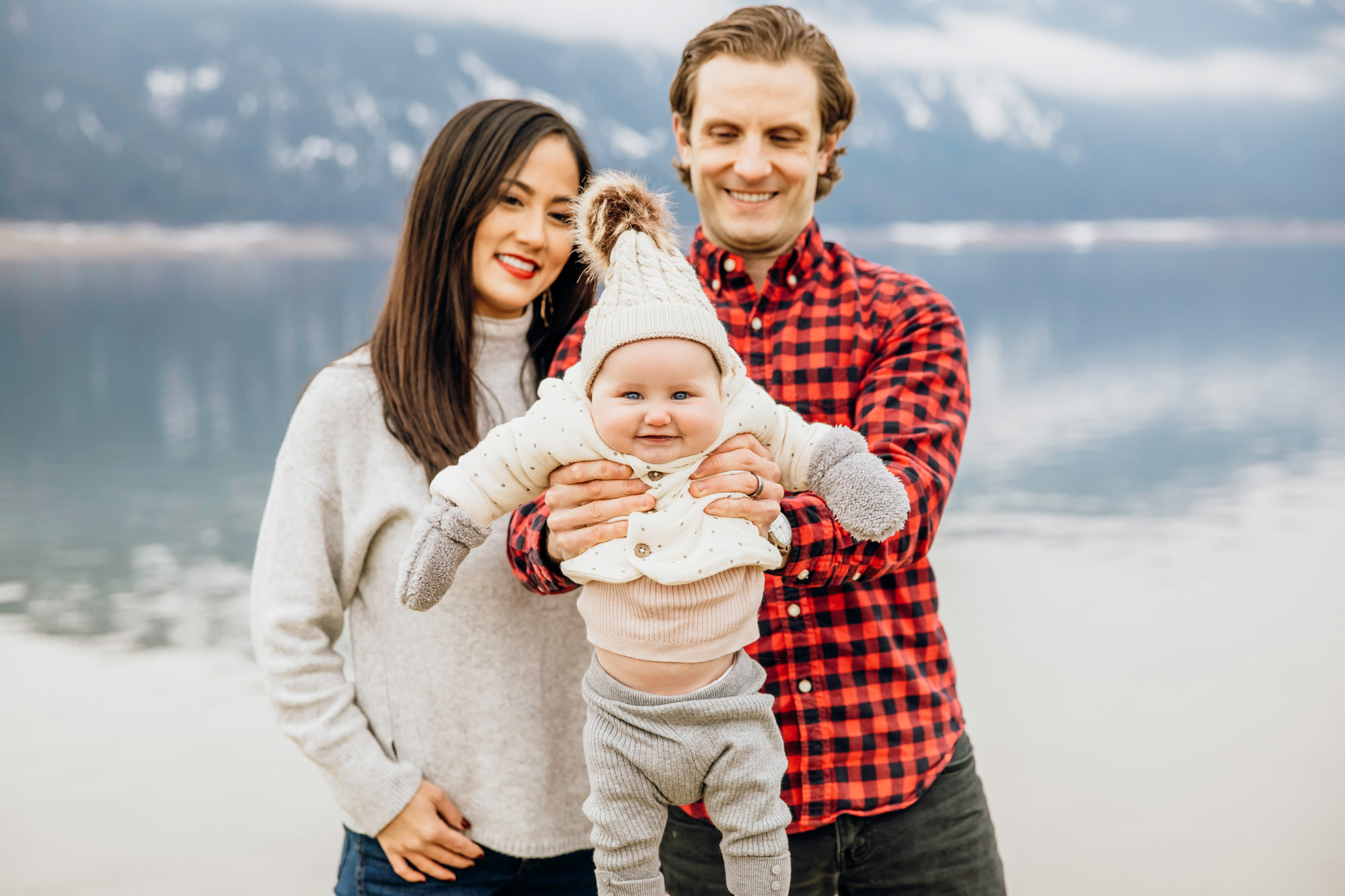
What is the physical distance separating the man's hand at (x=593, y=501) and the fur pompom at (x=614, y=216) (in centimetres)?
41

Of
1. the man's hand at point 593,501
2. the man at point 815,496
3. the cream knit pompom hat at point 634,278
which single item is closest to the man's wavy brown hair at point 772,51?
the man at point 815,496

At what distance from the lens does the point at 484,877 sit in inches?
91.4

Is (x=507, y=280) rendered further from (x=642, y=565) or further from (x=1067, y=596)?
(x=1067, y=596)

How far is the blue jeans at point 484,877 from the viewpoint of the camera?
2316 mm

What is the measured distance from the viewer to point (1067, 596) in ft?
27.9

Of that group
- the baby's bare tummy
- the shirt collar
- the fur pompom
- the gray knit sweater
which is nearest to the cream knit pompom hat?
the fur pompom

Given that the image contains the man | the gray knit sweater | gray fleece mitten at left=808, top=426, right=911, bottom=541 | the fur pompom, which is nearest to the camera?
gray fleece mitten at left=808, top=426, right=911, bottom=541

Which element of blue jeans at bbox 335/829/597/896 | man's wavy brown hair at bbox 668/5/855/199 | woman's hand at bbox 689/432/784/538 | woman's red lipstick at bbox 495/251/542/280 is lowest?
blue jeans at bbox 335/829/597/896

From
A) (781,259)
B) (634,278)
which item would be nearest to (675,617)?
(634,278)

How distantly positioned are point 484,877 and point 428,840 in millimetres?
170

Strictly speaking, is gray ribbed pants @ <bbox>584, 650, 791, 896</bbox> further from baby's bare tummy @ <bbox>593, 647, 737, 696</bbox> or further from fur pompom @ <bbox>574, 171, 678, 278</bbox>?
fur pompom @ <bbox>574, 171, 678, 278</bbox>

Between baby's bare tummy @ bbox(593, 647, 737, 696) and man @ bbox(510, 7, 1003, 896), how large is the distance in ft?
0.79

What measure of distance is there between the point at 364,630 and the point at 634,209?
1.10 m

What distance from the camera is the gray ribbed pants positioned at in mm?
1869
